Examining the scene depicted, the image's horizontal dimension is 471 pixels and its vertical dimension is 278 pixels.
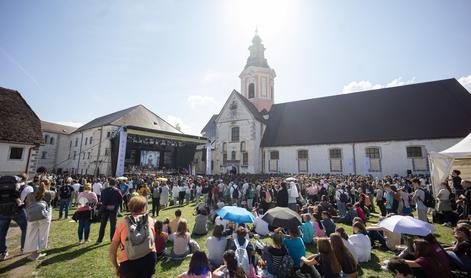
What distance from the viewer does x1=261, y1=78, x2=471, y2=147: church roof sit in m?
21.1

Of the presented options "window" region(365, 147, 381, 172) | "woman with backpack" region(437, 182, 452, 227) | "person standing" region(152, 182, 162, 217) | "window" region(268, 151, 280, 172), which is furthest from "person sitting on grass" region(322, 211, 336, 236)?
"window" region(268, 151, 280, 172)

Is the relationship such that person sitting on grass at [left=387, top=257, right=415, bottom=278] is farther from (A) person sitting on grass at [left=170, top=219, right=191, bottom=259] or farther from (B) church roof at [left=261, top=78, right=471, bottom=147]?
(B) church roof at [left=261, top=78, right=471, bottom=147]

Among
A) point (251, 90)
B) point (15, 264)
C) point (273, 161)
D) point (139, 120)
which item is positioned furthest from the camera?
point (251, 90)

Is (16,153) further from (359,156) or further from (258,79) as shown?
(359,156)

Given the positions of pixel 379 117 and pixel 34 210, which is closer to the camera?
pixel 34 210

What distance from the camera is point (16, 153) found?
1959 cm

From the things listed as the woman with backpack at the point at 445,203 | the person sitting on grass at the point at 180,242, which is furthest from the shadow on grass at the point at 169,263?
the woman with backpack at the point at 445,203

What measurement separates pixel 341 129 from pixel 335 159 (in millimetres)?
3741

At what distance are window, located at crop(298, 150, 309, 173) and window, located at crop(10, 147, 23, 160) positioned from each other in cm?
2832

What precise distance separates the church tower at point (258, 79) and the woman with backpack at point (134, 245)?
32.6m

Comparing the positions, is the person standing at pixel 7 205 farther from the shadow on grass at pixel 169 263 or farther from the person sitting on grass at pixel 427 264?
the person sitting on grass at pixel 427 264

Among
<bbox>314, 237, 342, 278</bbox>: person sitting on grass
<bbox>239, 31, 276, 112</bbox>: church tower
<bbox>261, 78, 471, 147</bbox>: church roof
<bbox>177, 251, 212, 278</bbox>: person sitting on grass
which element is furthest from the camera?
<bbox>239, 31, 276, 112</bbox>: church tower

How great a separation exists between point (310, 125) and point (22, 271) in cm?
2793

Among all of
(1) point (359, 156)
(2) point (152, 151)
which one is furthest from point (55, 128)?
(1) point (359, 156)
